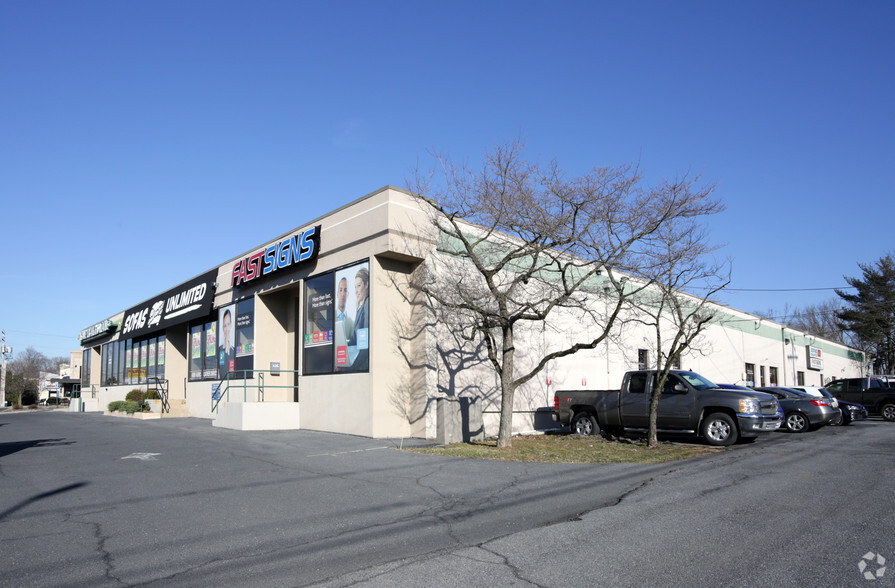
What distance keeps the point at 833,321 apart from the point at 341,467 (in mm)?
86591

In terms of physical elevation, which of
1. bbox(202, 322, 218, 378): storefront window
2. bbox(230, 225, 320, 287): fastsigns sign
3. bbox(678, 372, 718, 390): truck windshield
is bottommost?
bbox(678, 372, 718, 390): truck windshield

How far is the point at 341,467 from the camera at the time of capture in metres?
12.4

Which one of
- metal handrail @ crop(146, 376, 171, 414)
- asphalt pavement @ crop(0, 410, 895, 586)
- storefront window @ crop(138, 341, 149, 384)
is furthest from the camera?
storefront window @ crop(138, 341, 149, 384)

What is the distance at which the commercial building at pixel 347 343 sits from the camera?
58.7ft

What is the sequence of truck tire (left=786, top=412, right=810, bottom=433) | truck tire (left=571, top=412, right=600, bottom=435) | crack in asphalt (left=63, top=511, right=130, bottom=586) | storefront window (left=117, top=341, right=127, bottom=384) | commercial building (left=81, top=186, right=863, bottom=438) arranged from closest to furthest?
crack in asphalt (left=63, top=511, right=130, bottom=586)
commercial building (left=81, top=186, right=863, bottom=438)
truck tire (left=571, top=412, right=600, bottom=435)
truck tire (left=786, top=412, right=810, bottom=433)
storefront window (left=117, top=341, right=127, bottom=384)

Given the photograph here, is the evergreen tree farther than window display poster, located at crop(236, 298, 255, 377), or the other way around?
the evergreen tree

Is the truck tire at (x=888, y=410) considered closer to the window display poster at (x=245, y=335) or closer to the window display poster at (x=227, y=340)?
the window display poster at (x=245, y=335)

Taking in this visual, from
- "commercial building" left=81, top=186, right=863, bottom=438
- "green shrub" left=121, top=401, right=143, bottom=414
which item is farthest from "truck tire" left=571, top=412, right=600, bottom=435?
"green shrub" left=121, top=401, right=143, bottom=414

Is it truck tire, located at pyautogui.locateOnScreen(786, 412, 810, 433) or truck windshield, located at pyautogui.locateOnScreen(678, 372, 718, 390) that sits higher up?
truck windshield, located at pyautogui.locateOnScreen(678, 372, 718, 390)

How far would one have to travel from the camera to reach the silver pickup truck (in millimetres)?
15648

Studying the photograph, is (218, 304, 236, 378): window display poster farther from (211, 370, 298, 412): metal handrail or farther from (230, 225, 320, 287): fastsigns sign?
(230, 225, 320, 287): fastsigns sign

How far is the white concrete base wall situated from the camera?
791 inches

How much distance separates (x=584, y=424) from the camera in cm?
1880

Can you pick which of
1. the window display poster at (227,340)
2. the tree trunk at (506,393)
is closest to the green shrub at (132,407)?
the window display poster at (227,340)
